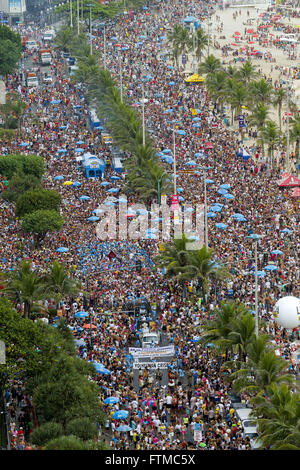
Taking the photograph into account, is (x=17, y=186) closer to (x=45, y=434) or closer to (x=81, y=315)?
(x=81, y=315)

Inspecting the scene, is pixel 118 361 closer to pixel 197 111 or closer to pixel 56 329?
pixel 56 329

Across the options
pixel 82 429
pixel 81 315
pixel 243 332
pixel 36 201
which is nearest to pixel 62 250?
pixel 36 201

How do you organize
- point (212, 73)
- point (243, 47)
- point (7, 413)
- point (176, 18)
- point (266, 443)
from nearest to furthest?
point (266, 443)
point (7, 413)
point (212, 73)
point (243, 47)
point (176, 18)

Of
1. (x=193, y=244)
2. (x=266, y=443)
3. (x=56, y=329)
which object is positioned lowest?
(x=266, y=443)

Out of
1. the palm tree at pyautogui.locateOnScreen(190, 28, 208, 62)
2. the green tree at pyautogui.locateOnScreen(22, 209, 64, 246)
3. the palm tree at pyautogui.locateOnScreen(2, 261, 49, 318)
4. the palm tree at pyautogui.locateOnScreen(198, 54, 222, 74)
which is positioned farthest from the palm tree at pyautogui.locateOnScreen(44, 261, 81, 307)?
the palm tree at pyautogui.locateOnScreen(190, 28, 208, 62)

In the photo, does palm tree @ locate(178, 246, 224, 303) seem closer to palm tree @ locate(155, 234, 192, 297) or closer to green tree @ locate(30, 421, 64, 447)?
palm tree @ locate(155, 234, 192, 297)

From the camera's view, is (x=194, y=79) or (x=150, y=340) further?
(x=194, y=79)

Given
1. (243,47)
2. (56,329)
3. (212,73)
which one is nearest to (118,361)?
(56,329)
